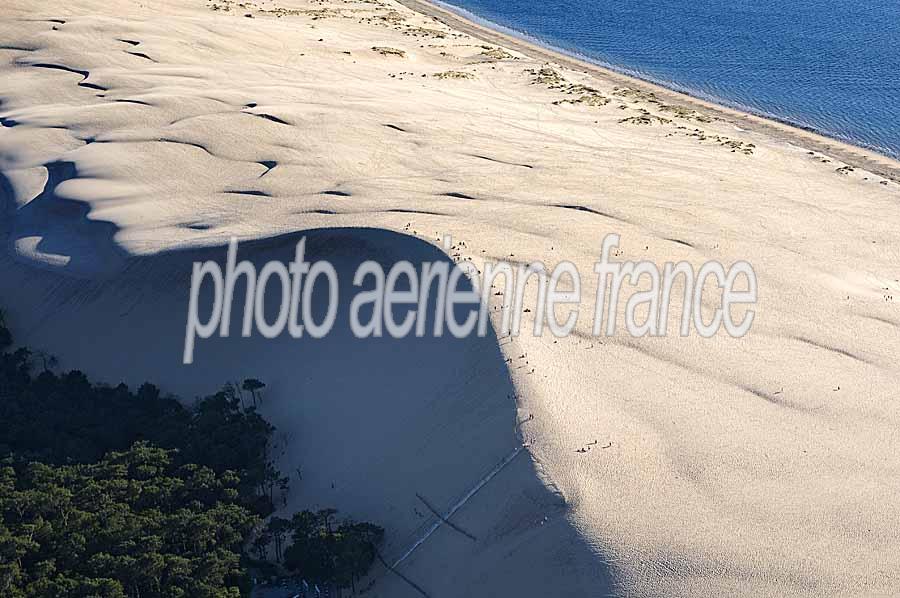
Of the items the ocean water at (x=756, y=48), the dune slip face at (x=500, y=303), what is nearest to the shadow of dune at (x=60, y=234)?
the dune slip face at (x=500, y=303)

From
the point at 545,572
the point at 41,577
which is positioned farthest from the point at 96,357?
the point at 545,572

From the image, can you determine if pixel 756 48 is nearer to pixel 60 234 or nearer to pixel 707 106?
pixel 707 106

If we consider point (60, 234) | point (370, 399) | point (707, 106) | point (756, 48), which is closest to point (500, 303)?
point (370, 399)

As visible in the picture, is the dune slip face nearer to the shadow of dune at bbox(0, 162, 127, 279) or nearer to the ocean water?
the shadow of dune at bbox(0, 162, 127, 279)

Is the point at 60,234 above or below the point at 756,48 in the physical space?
below

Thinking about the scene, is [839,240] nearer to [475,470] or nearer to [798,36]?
[475,470]

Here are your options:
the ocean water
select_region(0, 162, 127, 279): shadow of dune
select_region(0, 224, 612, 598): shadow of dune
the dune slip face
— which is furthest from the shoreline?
select_region(0, 162, 127, 279): shadow of dune
